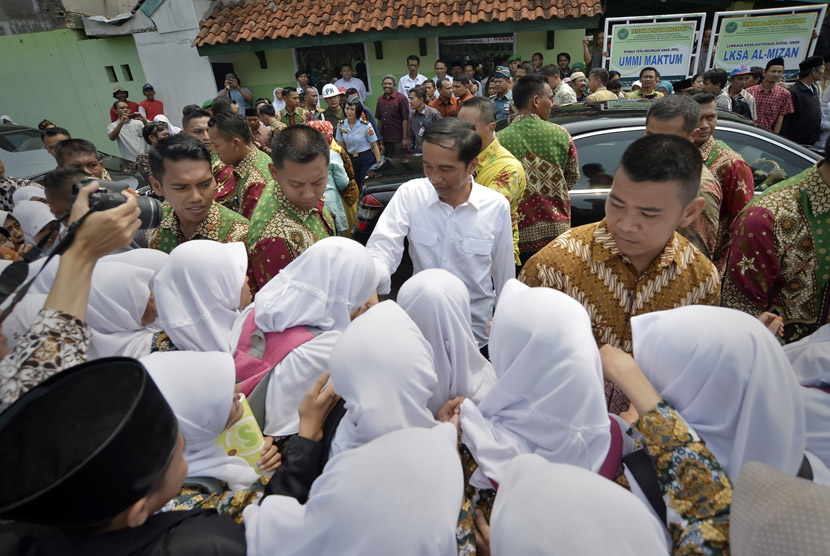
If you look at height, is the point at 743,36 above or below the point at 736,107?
above

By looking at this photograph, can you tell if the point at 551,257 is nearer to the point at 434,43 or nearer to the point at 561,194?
the point at 561,194

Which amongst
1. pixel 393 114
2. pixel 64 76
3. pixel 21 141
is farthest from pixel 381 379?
pixel 64 76

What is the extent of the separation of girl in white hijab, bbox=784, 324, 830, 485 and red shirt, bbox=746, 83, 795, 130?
253 inches

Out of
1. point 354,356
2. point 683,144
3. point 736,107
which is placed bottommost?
point 736,107

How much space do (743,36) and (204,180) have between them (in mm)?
10374

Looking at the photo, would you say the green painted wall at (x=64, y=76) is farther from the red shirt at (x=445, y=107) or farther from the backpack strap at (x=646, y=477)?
the backpack strap at (x=646, y=477)

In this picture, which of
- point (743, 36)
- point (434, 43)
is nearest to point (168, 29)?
point (434, 43)

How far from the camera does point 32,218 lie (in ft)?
10.8

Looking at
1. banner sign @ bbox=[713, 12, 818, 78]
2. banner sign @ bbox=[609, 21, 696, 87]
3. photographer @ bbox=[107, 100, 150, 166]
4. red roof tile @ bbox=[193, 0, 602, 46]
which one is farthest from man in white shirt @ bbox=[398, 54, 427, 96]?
banner sign @ bbox=[713, 12, 818, 78]

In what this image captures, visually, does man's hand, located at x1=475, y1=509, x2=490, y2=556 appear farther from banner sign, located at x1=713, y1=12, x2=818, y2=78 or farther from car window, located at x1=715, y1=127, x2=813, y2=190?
banner sign, located at x1=713, y1=12, x2=818, y2=78

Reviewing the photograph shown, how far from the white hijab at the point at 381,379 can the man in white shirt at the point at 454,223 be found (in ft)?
3.69

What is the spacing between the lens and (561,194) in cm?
344

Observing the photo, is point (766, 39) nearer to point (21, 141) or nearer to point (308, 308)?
point (308, 308)

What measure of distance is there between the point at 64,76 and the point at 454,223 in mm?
13473
